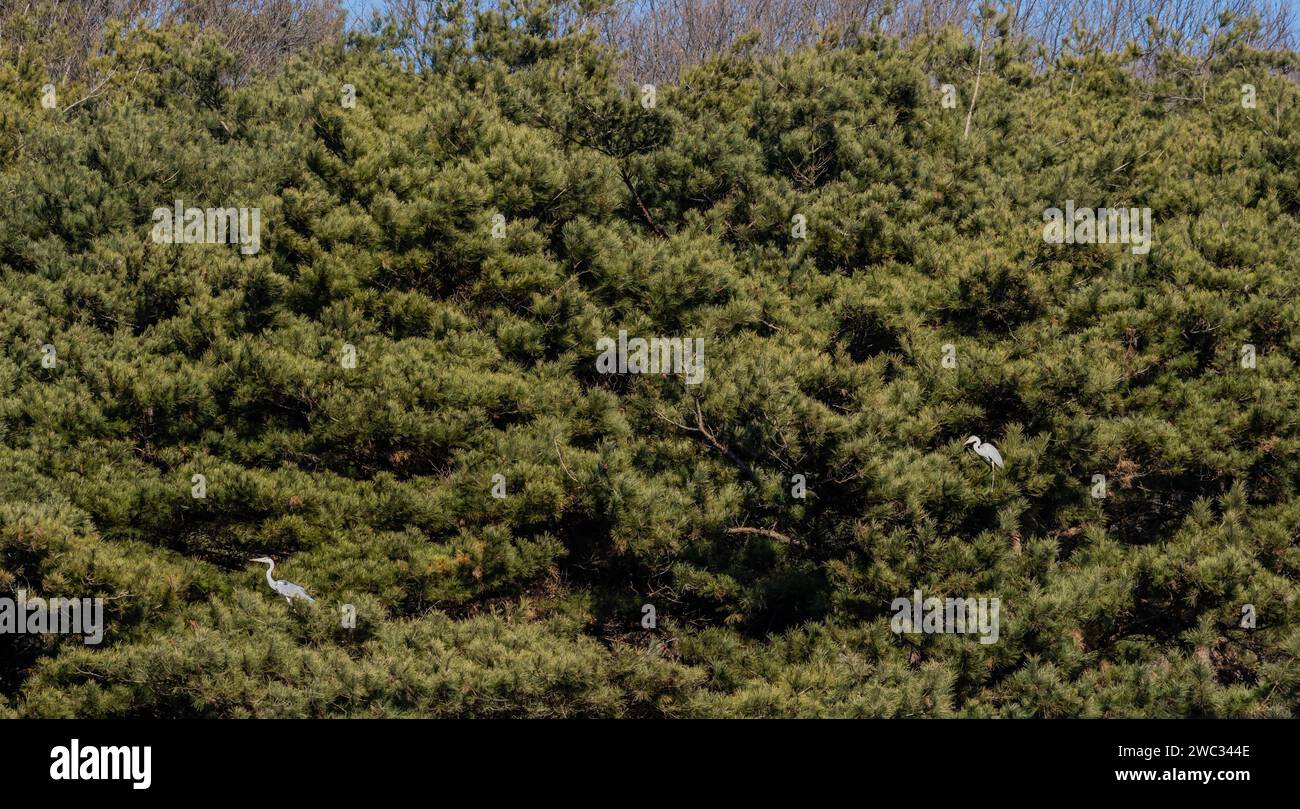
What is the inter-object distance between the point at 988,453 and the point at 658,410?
253cm

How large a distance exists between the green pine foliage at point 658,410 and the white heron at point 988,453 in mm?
73

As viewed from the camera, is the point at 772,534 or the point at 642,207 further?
the point at 642,207

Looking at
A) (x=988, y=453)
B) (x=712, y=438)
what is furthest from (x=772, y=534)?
(x=988, y=453)

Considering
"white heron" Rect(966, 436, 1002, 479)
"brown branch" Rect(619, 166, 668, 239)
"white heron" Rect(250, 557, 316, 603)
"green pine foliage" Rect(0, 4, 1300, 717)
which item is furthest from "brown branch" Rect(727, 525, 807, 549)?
"brown branch" Rect(619, 166, 668, 239)

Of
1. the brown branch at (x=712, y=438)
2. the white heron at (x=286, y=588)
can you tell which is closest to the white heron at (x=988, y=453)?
the brown branch at (x=712, y=438)

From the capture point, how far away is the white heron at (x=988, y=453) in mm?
8586

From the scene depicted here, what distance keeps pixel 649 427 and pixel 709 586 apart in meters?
1.75

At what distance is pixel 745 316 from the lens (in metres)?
10.4

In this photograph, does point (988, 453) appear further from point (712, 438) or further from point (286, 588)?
point (286, 588)

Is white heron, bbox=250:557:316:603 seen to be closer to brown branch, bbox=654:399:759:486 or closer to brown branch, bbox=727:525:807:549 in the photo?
brown branch, bbox=654:399:759:486

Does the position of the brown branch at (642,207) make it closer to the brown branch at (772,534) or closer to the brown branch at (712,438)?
the brown branch at (712,438)

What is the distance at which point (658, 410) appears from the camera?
9078mm

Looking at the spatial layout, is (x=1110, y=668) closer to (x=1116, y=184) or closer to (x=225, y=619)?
(x=1116, y=184)

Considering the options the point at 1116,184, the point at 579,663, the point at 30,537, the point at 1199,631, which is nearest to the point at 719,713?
the point at 579,663
